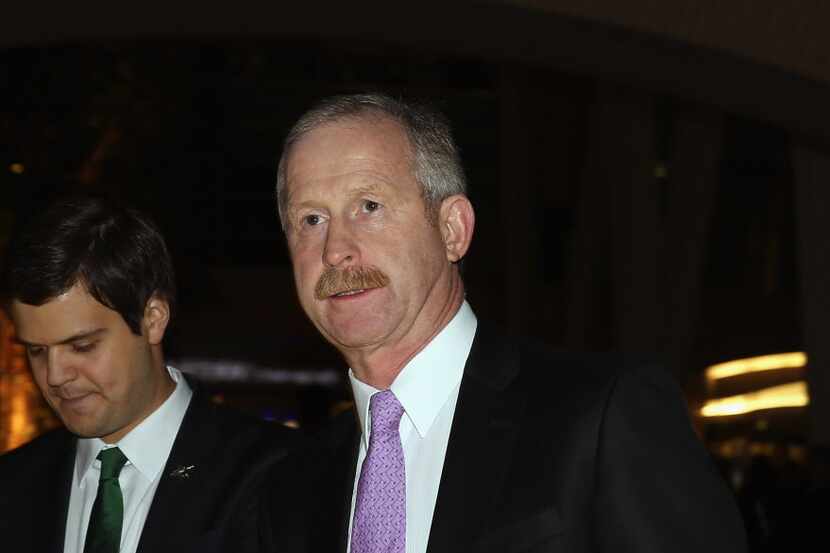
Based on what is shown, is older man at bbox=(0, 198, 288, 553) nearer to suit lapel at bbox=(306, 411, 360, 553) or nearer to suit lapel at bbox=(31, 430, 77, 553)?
suit lapel at bbox=(31, 430, 77, 553)

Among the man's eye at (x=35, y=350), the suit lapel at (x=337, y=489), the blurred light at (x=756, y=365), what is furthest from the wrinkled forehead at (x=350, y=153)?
the blurred light at (x=756, y=365)

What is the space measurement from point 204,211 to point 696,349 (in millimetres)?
12361

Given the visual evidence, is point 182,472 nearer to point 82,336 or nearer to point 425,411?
point 82,336

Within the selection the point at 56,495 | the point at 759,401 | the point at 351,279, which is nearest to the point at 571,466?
the point at 351,279

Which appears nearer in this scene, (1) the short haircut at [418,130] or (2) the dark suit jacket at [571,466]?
(2) the dark suit jacket at [571,466]

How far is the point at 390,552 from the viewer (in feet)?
6.33

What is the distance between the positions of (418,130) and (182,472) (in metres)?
0.90

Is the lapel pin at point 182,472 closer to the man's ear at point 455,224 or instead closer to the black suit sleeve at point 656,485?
the man's ear at point 455,224

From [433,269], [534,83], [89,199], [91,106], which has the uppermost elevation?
[534,83]

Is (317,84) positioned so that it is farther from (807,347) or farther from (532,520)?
(532,520)

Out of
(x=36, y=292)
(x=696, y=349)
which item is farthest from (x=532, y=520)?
(x=696, y=349)

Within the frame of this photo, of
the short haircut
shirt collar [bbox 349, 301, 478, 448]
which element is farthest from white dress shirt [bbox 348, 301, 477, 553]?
the short haircut

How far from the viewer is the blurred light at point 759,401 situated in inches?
631

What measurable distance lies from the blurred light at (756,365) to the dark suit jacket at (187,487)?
14.0 metres
